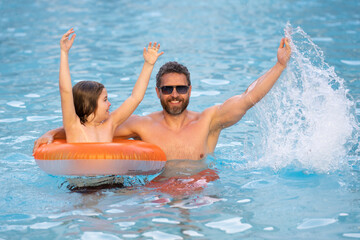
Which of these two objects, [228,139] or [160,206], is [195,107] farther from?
[160,206]

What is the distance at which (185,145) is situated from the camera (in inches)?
195

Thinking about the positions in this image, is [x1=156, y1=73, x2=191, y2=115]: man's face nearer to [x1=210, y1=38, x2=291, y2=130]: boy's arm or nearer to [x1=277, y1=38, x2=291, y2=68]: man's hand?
[x1=210, y1=38, x2=291, y2=130]: boy's arm

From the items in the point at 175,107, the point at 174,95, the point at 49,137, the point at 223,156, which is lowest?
the point at 223,156

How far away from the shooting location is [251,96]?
474cm

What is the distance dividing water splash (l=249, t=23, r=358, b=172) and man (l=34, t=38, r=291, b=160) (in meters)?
0.39

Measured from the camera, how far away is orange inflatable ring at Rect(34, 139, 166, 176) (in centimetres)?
424

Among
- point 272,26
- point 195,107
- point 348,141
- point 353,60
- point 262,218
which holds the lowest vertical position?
point 262,218

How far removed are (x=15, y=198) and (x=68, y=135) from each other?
67 centimetres

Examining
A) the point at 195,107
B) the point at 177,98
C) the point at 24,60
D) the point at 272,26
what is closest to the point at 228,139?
the point at 195,107

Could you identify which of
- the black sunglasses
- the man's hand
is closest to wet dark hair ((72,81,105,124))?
the black sunglasses

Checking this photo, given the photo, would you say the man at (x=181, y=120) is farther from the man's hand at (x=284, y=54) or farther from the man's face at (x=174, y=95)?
the man's hand at (x=284, y=54)

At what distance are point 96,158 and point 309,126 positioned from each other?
2.20 meters

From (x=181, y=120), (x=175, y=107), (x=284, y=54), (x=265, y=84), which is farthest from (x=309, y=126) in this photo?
(x=175, y=107)

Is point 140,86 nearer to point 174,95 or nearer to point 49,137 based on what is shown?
point 174,95
